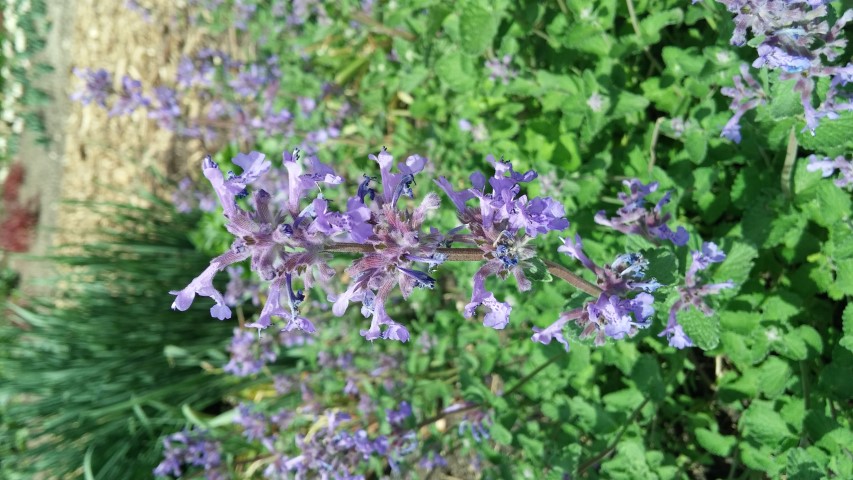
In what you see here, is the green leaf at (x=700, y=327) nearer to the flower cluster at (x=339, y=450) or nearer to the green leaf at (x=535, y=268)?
the green leaf at (x=535, y=268)

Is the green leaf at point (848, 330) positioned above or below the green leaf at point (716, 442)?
above

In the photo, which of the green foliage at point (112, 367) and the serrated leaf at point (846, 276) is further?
the green foliage at point (112, 367)

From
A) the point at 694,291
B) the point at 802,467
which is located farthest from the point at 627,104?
the point at 802,467

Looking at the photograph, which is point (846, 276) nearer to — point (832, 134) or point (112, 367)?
point (832, 134)

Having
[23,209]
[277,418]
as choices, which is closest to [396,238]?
[277,418]

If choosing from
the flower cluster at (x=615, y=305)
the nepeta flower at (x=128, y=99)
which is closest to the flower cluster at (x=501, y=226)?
the flower cluster at (x=615, y=305)
